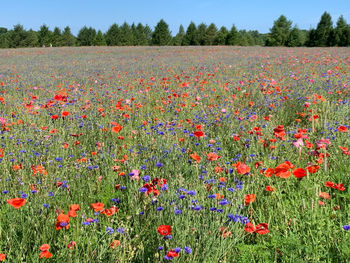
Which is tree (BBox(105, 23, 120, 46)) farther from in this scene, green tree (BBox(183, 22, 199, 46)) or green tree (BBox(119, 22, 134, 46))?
green tree (BBox(183, 22, 199, 46))

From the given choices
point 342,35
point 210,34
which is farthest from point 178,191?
point 210,34

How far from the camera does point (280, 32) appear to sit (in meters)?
48.3

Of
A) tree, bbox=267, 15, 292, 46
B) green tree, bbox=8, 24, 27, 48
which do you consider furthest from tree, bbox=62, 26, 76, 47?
tree, bbox=267, 15, 292, 46

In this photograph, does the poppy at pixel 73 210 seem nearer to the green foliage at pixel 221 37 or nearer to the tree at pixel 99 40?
the tree at pixel 99 40

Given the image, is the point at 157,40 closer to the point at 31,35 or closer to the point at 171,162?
the point at 31,35

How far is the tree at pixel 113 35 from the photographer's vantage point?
46344 mm

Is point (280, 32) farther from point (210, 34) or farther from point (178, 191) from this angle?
point (178, 191)

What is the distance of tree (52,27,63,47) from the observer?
48.5 metres

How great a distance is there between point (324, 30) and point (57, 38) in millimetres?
39333

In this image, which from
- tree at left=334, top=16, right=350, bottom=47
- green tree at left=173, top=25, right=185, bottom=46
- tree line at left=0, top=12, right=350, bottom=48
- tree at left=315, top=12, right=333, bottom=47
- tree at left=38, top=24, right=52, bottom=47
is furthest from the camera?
green tree at left=173, top=25, right=185, bottom=46

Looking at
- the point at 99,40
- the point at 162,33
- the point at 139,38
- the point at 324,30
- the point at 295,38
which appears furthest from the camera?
the point at 139,38

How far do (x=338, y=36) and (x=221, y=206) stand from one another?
45787 millimetres

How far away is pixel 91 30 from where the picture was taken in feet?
164

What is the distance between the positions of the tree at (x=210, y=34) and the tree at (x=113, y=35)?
13275mm
